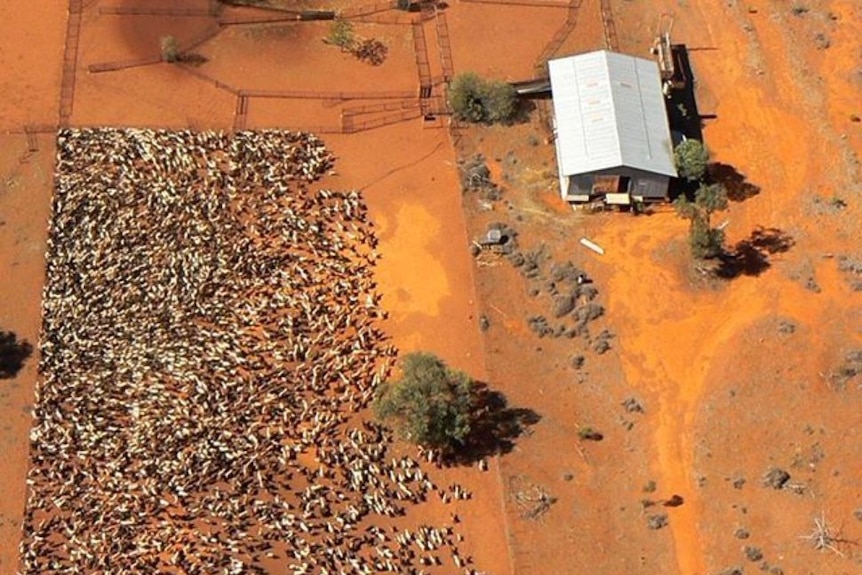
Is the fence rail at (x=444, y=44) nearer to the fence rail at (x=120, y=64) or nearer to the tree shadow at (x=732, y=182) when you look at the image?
the tree shadow at (x=732, y=182)

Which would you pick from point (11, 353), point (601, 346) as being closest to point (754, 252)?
point (601, 346)

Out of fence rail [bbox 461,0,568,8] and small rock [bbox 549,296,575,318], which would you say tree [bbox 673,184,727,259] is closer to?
small rock [bbox 549,296,575,318]

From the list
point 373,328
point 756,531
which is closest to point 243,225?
point 373,328

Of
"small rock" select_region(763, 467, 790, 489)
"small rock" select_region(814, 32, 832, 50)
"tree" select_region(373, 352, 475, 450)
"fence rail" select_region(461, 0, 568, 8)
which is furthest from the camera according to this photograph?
"fence rail" select_region(461, 0, 568, 8)

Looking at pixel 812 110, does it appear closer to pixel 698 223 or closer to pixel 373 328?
pixel 698 223

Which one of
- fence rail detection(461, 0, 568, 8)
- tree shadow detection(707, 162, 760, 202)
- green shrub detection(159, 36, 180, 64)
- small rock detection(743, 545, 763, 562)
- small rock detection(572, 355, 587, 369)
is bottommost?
small rock detection(743, 545, 763, 562)

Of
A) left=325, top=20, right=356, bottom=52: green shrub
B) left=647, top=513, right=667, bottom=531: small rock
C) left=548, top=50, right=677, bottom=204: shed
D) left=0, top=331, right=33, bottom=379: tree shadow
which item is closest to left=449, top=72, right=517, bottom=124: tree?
left=548, top=50, right=677, bottom=204: shed
